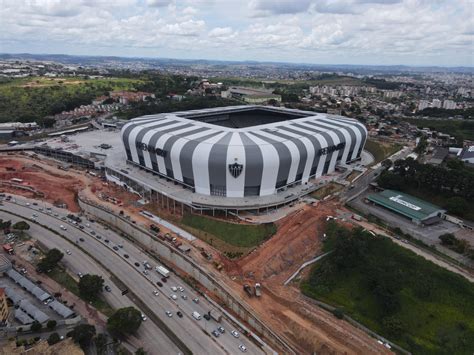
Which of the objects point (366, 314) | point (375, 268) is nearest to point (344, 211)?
point (375, 268)

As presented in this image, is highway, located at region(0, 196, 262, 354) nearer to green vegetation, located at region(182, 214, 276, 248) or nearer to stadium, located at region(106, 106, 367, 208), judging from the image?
green vegetation, located at region(182, 214, 276, 248)

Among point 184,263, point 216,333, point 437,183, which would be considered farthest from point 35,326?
point 437,183

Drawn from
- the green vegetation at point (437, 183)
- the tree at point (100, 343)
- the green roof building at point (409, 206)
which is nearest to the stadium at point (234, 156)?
the green vegetation at point (437, 183)

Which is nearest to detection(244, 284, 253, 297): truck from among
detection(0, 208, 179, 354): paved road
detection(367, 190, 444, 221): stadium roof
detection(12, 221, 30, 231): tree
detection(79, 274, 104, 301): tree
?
detection(0, 208, 179, 354): paved road

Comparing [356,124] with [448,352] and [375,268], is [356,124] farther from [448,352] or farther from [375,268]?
[448,352]

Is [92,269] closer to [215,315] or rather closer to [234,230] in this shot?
[215,315]

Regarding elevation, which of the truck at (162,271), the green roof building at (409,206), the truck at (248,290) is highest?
the green roof building at (409,206)

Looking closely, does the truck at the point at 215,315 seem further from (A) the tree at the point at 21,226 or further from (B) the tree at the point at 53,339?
(A) the tree at the point at 21,226
